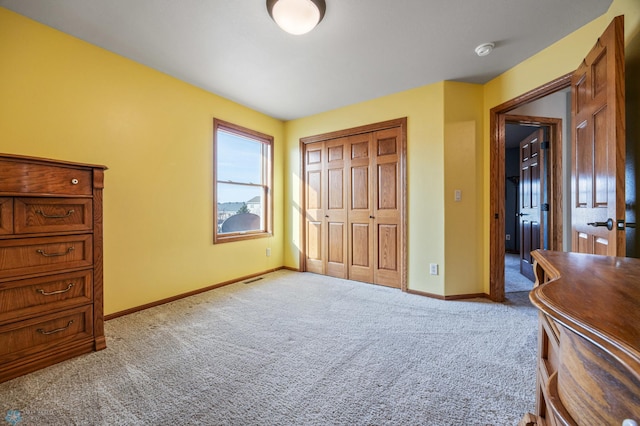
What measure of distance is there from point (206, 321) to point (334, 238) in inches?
83.1

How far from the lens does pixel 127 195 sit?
8.29 feet

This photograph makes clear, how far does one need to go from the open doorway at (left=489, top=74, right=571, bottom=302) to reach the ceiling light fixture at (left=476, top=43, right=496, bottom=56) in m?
0.60

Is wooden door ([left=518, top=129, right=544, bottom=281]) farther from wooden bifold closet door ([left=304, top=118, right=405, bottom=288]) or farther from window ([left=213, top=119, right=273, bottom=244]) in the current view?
window ([left=213, top=119, right=273, bottom=244])

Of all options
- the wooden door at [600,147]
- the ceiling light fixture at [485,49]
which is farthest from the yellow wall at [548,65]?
the ceiling light fixture at [485,49]

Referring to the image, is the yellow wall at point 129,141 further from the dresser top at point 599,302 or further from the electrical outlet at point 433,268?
the dresser top at point 599,302

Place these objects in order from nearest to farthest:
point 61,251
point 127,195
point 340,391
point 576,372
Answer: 1. point 576,372
2. point 340,391
3. point 61,251
4. point 127,195

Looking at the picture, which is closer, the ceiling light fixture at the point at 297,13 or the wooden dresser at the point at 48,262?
the wooden dresser at the point at 48,262

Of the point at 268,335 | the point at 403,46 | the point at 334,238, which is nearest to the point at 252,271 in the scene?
the point at 334,238

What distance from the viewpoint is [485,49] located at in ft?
7.61

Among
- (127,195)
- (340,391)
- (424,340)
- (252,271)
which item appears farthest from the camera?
(252,271)

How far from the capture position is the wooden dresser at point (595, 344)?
425mm

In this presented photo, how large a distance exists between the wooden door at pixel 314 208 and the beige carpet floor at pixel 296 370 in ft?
4.79

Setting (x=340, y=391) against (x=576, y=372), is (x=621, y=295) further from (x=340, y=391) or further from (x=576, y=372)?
(x=340, y=391)

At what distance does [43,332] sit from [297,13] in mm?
2729
